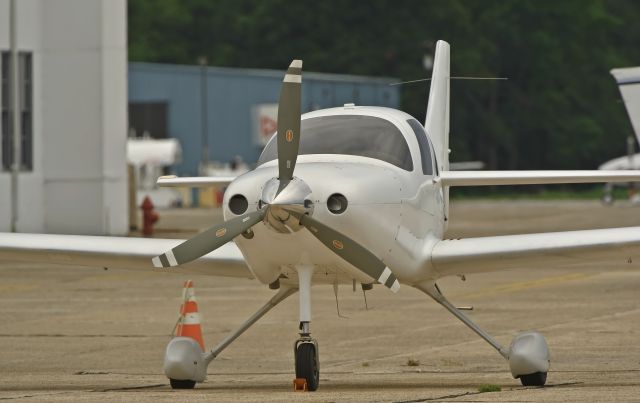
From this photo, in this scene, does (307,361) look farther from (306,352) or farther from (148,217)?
(148,217)

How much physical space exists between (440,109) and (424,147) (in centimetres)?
320

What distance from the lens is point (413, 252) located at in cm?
1255

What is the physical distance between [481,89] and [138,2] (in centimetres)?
2431

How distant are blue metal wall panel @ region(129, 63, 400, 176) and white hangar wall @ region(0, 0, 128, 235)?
119 feet

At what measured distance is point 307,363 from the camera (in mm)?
11648

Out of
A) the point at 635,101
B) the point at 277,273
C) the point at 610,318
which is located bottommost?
the point at 610,318

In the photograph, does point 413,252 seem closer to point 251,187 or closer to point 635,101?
point 251,187

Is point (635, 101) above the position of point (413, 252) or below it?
above

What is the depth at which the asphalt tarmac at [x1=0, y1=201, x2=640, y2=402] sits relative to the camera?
1216 cm

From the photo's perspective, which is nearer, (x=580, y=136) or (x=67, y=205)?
(x=67, y=205)

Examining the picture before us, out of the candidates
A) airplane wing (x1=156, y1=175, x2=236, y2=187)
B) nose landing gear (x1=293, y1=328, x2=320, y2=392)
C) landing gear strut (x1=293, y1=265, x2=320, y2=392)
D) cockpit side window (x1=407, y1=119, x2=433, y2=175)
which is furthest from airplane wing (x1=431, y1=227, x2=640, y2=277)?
airplane wing (x1=156, y1=175, x2=236, y2=187)

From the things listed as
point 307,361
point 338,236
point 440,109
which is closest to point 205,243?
point 338,236

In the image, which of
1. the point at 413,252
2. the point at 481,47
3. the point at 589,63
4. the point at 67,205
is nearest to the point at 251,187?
the point at 413,252

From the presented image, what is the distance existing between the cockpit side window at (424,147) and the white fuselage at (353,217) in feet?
0.48
